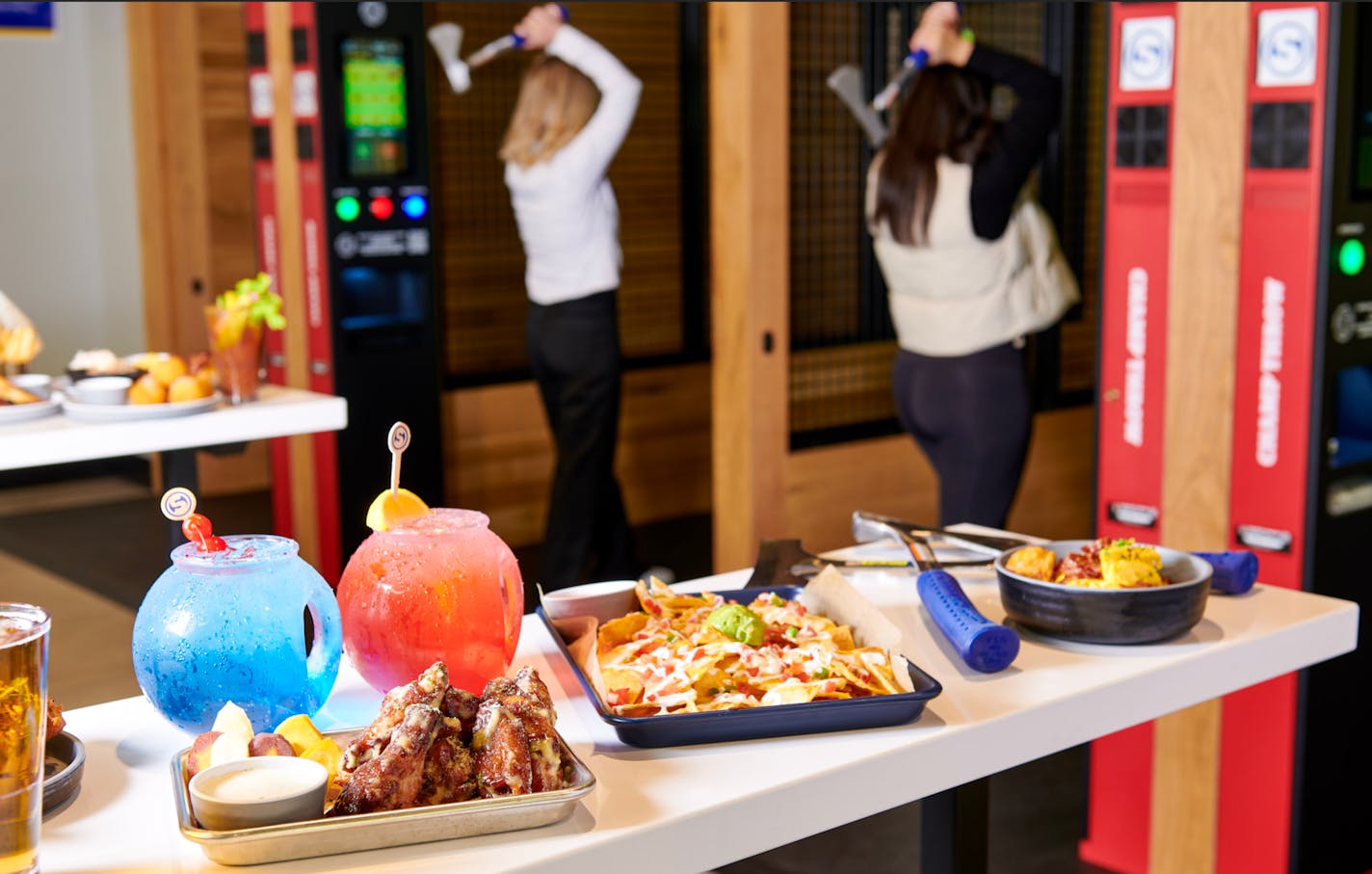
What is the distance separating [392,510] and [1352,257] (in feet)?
6.09

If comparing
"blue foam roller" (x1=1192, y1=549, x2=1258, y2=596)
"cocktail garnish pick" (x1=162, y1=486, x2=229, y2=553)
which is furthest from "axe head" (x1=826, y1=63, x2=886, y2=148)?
"cocktail garnish pick" (x1=162, y1=486, x2=229, y2=553)

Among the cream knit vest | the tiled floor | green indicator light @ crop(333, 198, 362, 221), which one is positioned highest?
green indicator light @ crop(333, 198, 362, 221)

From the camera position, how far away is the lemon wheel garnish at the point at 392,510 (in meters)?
1.55

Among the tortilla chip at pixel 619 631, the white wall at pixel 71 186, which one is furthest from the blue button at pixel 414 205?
the tortilla chip at pixel 619 631

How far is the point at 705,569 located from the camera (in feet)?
17.8

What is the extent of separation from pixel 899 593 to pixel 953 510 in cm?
198

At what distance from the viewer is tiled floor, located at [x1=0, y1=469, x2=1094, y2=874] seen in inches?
123

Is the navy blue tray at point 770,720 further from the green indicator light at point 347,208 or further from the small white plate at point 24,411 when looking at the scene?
the green indicator light at point 347,208

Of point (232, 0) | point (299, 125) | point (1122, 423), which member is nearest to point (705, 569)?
point (299, 125)

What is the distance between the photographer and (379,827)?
1.22 meters

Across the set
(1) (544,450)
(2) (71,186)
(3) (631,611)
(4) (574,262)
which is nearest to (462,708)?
(3) (631,611)

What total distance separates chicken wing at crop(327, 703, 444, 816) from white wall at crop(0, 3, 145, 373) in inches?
252

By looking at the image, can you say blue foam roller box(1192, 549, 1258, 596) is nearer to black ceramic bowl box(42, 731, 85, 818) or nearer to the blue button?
black ceramic bowl box(42, 731, 85, 818)

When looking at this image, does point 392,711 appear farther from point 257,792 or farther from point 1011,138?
point 1011,138
